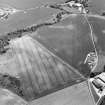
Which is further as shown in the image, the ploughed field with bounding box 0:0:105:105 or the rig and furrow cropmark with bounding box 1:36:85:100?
the rig and furrow cropmark with bounding box 1:36:85:100

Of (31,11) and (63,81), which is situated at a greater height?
(31,11)

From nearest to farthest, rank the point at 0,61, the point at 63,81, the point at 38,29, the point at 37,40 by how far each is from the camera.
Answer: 1. the point at 63,81
2. the point at 0,61
3. the point at 37,40
4. the point at 38,29

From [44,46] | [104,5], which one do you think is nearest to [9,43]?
[44,46]

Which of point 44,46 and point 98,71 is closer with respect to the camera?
point 98,71

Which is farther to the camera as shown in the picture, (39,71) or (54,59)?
(54,59)

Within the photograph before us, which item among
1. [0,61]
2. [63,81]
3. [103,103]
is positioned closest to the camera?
[103,103]

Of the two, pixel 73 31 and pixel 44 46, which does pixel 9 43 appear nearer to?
pixel 44 46

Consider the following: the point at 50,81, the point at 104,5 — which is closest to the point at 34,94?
the point at 50,81

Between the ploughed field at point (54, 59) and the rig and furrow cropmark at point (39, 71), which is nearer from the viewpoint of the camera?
the ploughed field at point (54, 59)

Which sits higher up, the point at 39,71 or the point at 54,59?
the point at 54,59

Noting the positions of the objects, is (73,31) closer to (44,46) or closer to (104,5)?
(44,46)

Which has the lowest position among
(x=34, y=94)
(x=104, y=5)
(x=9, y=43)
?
(x=34, y=94)
